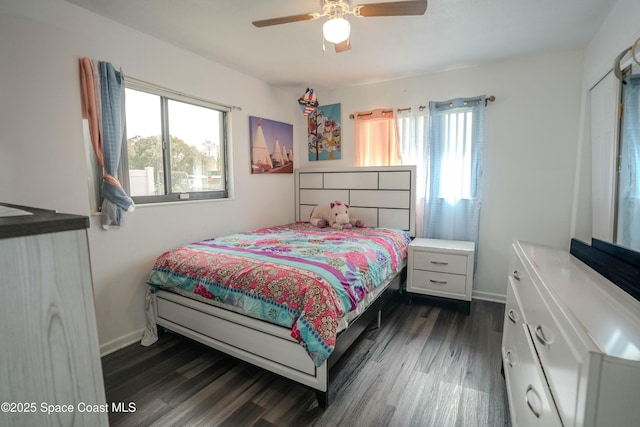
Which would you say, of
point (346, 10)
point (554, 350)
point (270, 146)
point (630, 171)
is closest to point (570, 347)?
point (554, 350)

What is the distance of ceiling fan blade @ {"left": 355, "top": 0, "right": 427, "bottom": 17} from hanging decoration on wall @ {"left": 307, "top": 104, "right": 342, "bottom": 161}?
2230mm

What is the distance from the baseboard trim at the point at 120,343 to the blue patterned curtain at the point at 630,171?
10.6 ft

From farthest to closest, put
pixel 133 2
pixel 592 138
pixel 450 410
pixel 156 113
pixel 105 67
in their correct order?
pixel 156 113, pixel 592 138, pixel 105 67, pixel 133 2, pixel 450 410

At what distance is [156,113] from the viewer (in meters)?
2.60

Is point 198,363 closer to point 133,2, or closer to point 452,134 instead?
point 133,2

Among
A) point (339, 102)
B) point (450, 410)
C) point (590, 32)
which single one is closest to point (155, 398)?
point (450, 410)

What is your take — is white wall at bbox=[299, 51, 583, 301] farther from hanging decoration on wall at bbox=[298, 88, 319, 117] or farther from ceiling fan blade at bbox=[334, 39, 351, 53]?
ceiling fan blade at bbox=[334, 39, 351, 53]

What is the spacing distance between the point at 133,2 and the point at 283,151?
220 centimetres

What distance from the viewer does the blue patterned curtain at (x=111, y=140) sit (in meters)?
2.14

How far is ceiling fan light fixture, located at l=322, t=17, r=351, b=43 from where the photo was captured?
1.68 metres

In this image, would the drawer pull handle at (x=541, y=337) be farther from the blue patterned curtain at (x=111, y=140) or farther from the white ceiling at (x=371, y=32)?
the blue patterned curtain at (x=111, y=140)

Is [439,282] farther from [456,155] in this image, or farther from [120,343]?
[120,343]

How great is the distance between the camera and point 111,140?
7.09ft

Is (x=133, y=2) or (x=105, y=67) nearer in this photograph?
(x=133, y=2)
